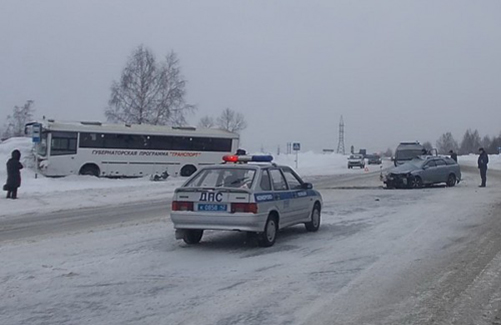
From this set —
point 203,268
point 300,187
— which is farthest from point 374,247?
point 203,268

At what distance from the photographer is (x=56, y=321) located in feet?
21.7

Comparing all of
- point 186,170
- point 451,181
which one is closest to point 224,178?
point 451,181

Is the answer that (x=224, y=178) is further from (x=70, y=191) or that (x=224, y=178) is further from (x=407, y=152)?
(x=407, y=152)

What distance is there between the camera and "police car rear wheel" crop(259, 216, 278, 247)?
37.7ft

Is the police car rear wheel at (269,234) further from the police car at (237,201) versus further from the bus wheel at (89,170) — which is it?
the bus wheel at (89,170)

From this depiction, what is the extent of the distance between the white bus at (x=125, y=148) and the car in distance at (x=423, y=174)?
15314 millimetres

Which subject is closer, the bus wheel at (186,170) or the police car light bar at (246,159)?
the police car light bar at (246,159)

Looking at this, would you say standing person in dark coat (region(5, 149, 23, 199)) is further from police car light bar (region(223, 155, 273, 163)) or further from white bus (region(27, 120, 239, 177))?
police car light bar (region(223, 155, 273, 163))

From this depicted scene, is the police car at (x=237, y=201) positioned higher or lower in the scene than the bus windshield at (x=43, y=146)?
lower

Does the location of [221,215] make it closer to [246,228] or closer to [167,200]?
[246,228]

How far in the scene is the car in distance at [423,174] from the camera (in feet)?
98.6

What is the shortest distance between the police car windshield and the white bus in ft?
86.7

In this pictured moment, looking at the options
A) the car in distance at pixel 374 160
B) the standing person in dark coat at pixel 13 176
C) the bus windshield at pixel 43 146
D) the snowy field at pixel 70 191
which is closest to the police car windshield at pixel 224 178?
the snowy field at pixel 70 191

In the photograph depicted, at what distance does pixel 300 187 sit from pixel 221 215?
9.24 feet
